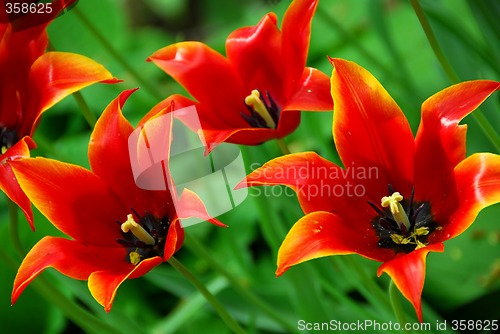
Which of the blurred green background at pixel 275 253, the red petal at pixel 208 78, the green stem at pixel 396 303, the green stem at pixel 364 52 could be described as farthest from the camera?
the green stem at pixel 364 52

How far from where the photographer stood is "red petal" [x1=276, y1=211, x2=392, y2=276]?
0.56m

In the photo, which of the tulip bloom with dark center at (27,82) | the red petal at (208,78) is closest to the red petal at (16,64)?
the tulip bloom with dark center at (27,82)

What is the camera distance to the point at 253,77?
2.62ft

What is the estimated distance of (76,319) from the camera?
77 cm

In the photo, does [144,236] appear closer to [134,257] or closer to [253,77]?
[134,257]

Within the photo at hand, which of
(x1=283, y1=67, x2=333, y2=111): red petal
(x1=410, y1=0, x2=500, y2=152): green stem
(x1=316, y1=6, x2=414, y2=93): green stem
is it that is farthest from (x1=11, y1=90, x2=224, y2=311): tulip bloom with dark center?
(x1=316, y1=6, x2=414, y2=93): green stem

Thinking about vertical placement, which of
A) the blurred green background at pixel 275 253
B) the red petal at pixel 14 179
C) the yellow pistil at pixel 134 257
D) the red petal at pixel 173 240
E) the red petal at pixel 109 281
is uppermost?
the red petal at pixel 14 179

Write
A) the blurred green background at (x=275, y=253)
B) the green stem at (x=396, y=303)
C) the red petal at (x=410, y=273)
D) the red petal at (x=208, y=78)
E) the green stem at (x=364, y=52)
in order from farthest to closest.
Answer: the green stem at (x=364, y=52) < the blurred green background at (x=275, y=253) < the red petal at (x=208, y=78) < the green stem at (x=396, y=303) < the red petal at (x=410, y=273)

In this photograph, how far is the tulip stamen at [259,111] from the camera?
2.47ft

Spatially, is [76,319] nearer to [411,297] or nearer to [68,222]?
[68,222]

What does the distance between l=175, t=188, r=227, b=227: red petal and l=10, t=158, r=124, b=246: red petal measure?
0.34ft

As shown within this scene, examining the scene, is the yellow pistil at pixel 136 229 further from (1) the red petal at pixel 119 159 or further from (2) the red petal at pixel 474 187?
(2) the red petal at pixel 474 187

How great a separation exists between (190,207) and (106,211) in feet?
0.47

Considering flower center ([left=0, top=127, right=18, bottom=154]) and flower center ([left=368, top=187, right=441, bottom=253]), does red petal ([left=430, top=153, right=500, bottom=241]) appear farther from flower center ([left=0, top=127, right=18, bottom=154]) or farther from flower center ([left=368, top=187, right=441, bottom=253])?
flower center ([left=0, top=127, right=18, bottom=154])
